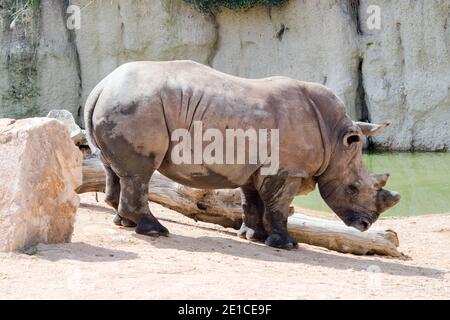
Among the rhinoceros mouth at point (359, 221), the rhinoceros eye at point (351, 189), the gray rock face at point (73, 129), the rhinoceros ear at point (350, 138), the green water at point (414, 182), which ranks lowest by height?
the green water at point (414, 182)

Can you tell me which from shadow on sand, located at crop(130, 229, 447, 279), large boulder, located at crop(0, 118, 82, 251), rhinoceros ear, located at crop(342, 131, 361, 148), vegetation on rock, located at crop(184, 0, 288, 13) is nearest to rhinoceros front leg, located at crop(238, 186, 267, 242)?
shadow on sand, located at crop(130, 229, 447, 279)

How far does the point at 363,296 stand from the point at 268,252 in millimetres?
2347

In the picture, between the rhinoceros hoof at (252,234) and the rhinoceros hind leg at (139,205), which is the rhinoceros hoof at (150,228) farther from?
the rhinoceros hoof at (252,234)

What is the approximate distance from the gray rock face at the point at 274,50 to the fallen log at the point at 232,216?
42.2ft

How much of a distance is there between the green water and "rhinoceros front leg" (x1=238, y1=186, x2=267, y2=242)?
5.02m

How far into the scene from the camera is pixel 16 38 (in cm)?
2394

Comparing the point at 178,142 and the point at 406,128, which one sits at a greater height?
the point at 178,142

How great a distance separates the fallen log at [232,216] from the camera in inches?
354

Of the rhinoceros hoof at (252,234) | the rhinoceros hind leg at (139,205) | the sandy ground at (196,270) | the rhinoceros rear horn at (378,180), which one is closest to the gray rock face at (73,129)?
the sandy ground at (196,270)

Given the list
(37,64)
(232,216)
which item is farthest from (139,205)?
(37,64)

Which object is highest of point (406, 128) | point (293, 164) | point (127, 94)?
point (127, 94)

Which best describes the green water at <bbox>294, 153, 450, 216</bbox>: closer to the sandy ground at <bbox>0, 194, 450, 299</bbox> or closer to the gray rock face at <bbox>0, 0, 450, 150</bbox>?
the gray rock face at <bbox>0, 0, 450, 150</bbox>
